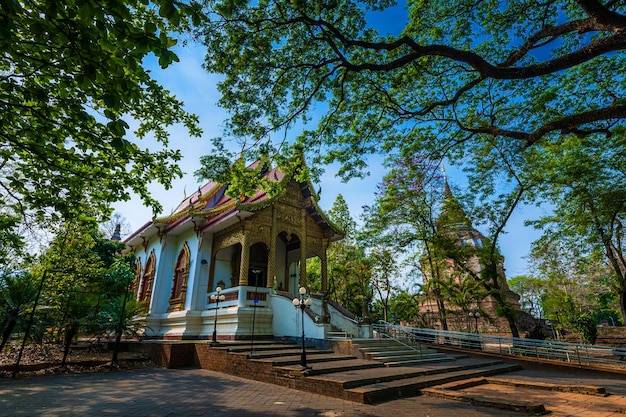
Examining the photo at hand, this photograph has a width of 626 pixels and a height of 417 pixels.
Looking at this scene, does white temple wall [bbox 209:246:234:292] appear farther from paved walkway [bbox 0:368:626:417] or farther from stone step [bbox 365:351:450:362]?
stone step [bbox 365:351:450:362]

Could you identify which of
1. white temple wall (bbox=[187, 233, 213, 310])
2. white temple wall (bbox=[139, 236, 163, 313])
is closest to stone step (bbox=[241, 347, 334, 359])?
white temple wall (bbox=[187, 233, 213, 310])

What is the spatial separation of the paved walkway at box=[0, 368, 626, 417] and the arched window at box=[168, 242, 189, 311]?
5.85m

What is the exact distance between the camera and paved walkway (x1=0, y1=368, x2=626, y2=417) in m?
5.42

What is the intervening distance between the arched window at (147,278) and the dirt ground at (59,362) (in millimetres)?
3906

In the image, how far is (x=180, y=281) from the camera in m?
15.4

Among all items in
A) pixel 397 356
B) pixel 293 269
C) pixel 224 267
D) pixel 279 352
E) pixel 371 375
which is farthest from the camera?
pixel 293 269

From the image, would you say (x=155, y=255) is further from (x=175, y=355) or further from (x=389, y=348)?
(x=389, y=348)

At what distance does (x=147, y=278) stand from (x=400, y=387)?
15.9 m

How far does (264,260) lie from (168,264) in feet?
16.4

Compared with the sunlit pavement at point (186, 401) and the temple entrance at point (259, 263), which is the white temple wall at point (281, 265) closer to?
the temple entrance at point (259, 263)

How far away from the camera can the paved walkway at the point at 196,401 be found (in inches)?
213

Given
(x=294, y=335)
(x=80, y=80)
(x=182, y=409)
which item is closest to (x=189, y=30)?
(x=80, y=80)

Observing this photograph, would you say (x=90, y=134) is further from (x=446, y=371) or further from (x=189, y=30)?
(x=446, y=371)

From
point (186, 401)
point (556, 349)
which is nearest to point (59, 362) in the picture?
point (186, 401)
